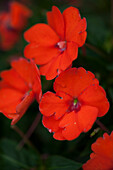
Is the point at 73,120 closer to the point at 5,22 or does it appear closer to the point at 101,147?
the point at 101,147

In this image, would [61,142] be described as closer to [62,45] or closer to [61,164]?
[61,164]

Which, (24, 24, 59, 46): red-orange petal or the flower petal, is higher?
(24, 24, 59, 46): red-orange petal

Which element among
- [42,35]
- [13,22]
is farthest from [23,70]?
[13,22]

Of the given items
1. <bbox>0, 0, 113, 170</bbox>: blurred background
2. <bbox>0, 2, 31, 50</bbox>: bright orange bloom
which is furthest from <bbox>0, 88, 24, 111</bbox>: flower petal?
<bbox>0, 2, 31, 50</bbox>: bright orange bloom

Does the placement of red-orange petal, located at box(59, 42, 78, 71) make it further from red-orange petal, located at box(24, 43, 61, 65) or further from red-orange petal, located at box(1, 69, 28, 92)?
red-orange petal, located at box(1, 69, 28, 92)

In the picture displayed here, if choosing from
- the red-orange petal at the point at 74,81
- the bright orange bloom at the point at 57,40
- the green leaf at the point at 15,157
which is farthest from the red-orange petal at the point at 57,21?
the green leaf at the point at 15,157

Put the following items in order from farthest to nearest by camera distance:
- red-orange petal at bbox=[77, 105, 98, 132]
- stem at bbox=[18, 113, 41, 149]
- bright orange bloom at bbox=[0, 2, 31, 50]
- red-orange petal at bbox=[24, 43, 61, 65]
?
1. bright orange bloom at bbox=[0, 2, 31, 50]
2. stem at bbox=[18, 113, 41, 149]
3. red-orange petal at bbox=[24, 43, 61, 65]
4. red-orange petal at bbox=[77, 105, 98, 132]

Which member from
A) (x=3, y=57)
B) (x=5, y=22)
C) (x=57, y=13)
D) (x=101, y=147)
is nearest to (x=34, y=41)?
(x=57, y=13)
